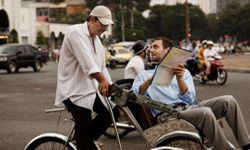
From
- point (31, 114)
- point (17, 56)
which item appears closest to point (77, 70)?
point (31, 114)

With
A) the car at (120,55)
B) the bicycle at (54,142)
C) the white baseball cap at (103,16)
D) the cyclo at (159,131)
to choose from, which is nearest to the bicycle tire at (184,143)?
the cyclo at (159,131)

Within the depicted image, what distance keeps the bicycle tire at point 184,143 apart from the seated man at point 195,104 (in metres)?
0.13

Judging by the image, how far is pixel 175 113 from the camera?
18.1 ft

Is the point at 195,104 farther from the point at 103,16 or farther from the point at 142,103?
the point at 103,16

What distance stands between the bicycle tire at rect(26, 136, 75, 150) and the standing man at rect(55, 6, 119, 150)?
36 centimetres

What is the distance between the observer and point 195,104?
617 centimetres

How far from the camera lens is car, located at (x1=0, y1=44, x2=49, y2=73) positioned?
30953mm

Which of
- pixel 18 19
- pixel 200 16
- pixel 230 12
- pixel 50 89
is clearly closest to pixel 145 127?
pixel 50 89

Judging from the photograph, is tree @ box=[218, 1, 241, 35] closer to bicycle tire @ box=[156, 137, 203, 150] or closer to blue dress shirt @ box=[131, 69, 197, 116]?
blue dress shirt @ box=[131, 69, 197, 116]

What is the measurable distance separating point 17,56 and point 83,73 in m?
26.4

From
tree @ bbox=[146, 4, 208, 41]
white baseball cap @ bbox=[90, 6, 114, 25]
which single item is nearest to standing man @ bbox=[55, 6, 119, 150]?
white baseball cap @ bbox=[90, 6, 114, 25]

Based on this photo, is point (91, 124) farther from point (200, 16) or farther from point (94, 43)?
point (200, 16)

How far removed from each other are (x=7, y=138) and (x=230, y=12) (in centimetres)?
→ 9932

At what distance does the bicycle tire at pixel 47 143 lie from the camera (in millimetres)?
5773
